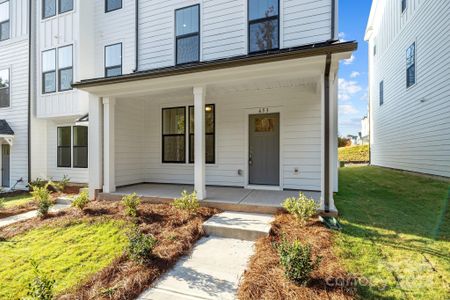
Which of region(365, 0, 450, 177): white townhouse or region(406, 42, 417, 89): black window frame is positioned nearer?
region(365, 0, 450, 177): white townhouse

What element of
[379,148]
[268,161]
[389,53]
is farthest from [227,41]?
[379,148]

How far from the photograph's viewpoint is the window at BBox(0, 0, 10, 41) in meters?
10.8

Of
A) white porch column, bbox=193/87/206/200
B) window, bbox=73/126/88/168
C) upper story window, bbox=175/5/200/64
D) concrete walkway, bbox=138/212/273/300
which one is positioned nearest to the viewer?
concrete walkway, bbox=138/212/273/300

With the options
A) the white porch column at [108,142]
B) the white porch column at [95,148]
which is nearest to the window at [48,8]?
the white porch column at [95,148]

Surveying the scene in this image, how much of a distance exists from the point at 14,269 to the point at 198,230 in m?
2.71

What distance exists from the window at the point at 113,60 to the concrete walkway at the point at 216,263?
23.6ft

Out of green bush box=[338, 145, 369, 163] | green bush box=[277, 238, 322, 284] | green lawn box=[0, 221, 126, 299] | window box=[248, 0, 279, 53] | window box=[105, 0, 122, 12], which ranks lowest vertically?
green lawn box=[0, 221, 126, 299]

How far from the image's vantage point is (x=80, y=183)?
31.0ft

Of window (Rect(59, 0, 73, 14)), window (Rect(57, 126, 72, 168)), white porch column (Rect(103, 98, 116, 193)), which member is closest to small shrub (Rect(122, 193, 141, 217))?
white porch column (Rect(103, 98, 116, 193))

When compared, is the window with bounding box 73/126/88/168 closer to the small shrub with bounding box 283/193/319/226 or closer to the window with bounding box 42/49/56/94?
the window with bounding box 42/49/56/94

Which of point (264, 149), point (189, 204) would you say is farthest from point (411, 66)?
point (189, 204)

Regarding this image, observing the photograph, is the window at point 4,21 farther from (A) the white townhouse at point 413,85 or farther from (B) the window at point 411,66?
(B) the window at point 411,66

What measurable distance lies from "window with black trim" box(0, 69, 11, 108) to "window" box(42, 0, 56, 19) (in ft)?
10.0

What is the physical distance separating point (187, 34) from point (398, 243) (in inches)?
310
